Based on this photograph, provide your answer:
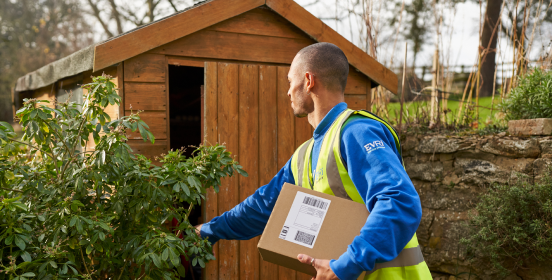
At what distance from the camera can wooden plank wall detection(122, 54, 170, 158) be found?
322 centimetres

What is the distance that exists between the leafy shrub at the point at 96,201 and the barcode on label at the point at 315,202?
0.71 m

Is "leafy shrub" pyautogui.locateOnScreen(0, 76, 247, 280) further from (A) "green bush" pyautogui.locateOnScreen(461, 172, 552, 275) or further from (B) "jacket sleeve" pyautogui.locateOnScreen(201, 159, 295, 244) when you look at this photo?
(A) "green bush" pyautogui.locateOnScreen(461, 172, 552, 275)

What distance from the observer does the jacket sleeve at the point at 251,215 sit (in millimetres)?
2254

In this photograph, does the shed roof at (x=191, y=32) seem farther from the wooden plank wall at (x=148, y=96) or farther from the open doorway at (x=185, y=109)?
the open doorway at (x=185, y=109)

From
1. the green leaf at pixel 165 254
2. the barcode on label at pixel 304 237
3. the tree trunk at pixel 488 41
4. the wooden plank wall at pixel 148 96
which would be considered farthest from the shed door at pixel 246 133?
the tree trunk at pixel 488 41

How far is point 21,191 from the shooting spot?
2242 mm

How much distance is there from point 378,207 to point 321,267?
1.03 feet

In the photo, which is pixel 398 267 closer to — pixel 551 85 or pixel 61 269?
pixel 61 269

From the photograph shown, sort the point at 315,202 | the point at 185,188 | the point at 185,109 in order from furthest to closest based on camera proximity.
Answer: the point at 185,109 → the point at 185,188 → the point at 315,202

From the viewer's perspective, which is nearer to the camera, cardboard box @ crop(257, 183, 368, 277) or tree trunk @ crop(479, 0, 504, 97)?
cardboard box @ crop(257, 183, 368, 277)

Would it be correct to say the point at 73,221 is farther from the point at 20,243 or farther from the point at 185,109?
the point at 185,109

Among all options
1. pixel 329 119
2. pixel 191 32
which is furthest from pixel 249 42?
pixel 329 119

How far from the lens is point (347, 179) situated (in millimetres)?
1735

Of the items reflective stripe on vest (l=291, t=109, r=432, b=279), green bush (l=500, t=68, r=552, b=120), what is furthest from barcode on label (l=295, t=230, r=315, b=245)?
green bush (l=500, t=68, r=552, b=120)
